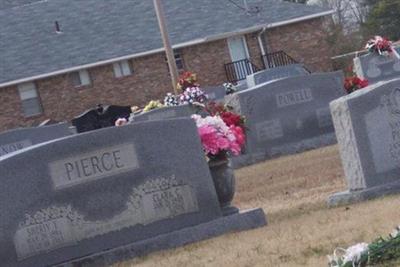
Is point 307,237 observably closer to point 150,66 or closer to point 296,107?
point 296,107

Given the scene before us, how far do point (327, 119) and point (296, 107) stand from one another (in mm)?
860

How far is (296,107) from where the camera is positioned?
20.5 metres

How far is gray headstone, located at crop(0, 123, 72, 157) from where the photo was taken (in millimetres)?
21125

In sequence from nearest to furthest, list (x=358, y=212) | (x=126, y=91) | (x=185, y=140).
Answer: (x=358, y=212)
(x=185, y=140)
(x=126, y=91)

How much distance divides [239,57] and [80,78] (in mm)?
6714

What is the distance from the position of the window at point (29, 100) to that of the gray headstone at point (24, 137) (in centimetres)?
1736

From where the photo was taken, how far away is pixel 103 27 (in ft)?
142

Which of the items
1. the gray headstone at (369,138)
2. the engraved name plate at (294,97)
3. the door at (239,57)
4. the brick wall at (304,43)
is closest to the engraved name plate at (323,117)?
the engraved name plate at (294,97)

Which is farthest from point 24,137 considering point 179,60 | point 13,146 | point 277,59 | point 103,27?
point 277,59

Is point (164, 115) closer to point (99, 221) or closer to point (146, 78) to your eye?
point (99, 221)

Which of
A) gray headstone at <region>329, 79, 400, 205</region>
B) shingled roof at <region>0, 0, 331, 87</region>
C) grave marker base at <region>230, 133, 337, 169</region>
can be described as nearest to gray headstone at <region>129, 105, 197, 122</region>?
grave marker base at <region>230, 133, 337, 169</region>

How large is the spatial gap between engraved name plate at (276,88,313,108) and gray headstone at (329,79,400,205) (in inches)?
343

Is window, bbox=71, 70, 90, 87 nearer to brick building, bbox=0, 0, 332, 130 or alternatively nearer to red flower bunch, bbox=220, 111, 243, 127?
brick building, bbox=0, 0, 332, 130

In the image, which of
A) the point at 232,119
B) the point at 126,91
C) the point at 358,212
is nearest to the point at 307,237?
the point at 358,212
